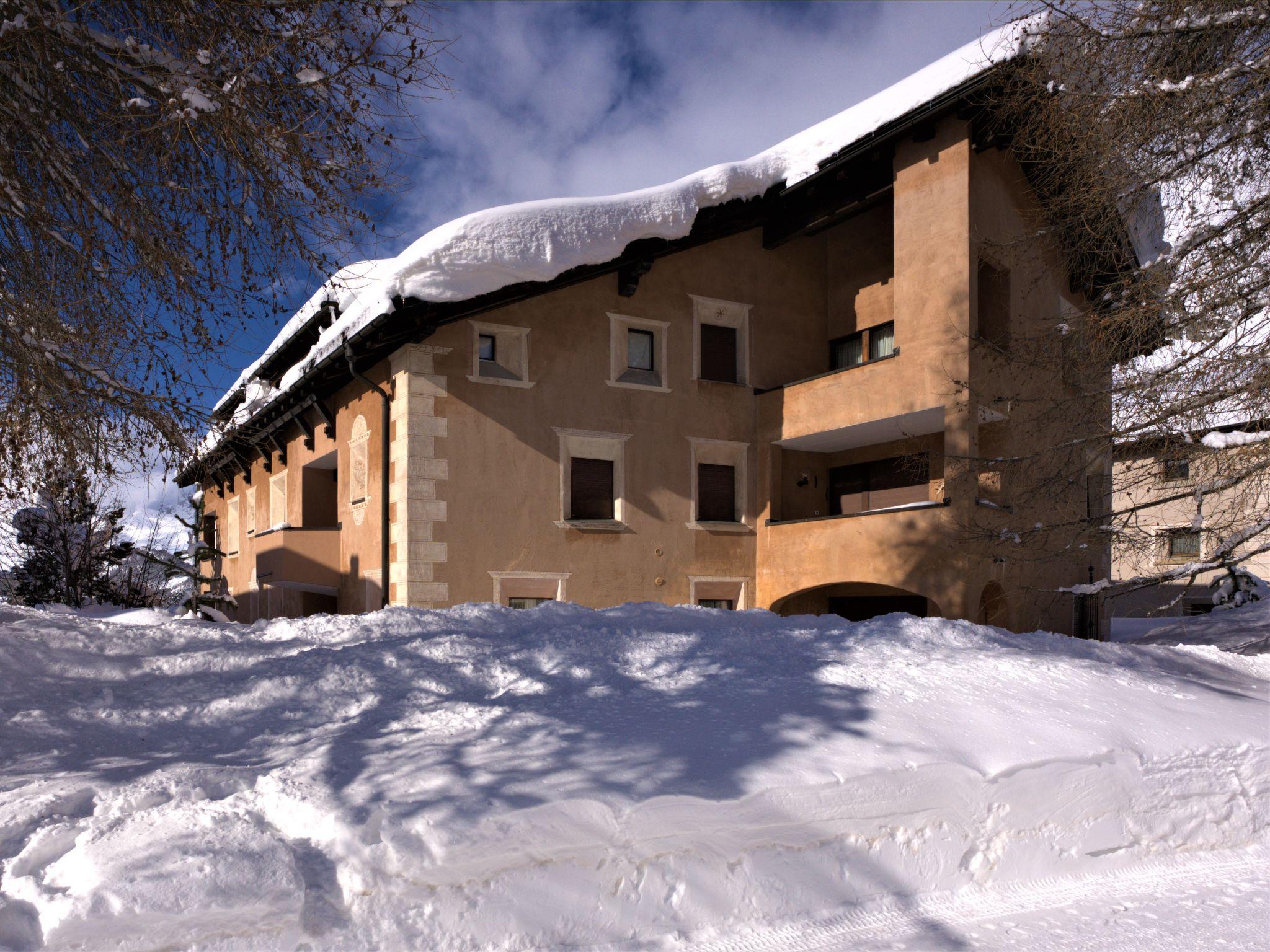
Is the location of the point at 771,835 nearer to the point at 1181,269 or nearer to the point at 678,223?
the point at 1181,269

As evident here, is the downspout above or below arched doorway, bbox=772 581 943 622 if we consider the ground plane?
above

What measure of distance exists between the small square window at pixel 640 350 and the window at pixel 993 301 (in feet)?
16.7

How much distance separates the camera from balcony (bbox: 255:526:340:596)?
46.1 feet

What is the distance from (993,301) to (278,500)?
1418cm

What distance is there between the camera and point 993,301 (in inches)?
534

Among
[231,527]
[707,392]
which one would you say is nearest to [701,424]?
[707,392]

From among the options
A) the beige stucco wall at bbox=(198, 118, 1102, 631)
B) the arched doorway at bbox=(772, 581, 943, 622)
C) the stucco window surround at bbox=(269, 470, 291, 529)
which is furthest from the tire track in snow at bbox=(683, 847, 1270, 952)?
the stucco window surround at bbox=(269, 470, 291, 529)

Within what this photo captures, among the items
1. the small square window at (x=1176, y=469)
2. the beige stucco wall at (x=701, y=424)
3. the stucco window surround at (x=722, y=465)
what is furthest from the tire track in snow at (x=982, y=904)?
the stucco window surround at (x=722, y=465)

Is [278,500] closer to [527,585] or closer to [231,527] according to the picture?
[231,527]

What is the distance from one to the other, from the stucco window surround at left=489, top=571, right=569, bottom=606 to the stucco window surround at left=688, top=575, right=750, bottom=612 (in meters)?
2.28

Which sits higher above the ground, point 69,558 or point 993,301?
point 993,301

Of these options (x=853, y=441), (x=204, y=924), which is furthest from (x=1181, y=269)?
(x=204, y=924)

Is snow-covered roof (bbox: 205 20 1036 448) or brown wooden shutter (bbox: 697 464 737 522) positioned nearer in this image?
snow-covered roof (bbox: 205 20 1036 448)

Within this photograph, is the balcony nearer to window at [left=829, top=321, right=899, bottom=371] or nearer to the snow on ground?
the snow on ground
